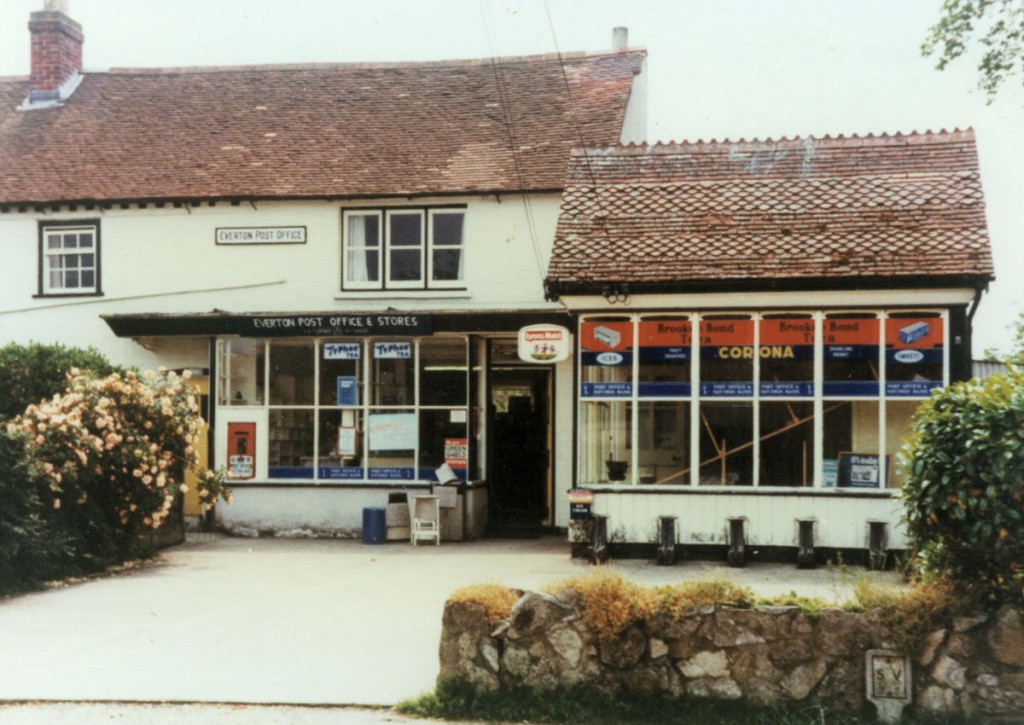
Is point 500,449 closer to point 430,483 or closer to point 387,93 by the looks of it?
point 430,483

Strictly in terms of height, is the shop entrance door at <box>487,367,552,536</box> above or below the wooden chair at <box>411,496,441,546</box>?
above

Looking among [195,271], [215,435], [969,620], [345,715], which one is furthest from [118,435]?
[969,620]

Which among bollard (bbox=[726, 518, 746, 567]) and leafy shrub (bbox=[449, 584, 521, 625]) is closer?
leafy shrub (bbox=[449, 584, 521, 625])

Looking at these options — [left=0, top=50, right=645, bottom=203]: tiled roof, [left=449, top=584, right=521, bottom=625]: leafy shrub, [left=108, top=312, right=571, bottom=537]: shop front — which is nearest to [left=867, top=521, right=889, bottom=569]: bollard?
[left=108, top=312, right=571, bottom=537]: shop front

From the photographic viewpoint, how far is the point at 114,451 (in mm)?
14969

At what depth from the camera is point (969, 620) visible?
7398 millimetres

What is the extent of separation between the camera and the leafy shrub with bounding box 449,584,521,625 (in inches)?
312

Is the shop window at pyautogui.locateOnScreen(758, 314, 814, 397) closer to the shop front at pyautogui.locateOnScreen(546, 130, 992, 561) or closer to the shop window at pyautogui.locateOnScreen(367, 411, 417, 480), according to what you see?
the shop front at pyautogui.locateOnScreen(546, 130, 992, 561)

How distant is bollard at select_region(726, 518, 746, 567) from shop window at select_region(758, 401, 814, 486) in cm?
71

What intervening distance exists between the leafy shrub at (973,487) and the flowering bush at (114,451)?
995 centimetres

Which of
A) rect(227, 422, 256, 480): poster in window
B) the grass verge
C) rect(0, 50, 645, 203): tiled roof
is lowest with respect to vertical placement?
the grass verge

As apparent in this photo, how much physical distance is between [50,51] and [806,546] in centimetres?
1786

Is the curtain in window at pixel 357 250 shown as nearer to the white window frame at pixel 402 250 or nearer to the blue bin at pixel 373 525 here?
the white window frame at pixel 402 250

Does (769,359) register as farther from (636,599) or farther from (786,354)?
(636,599)
